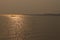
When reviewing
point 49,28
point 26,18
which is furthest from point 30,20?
point 49,28

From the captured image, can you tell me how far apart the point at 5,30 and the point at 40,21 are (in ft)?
0.84

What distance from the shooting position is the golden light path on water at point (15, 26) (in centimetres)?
71

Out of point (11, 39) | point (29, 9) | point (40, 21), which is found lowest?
point (11, 39)

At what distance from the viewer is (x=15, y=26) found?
72cm

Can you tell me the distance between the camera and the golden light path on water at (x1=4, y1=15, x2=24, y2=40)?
0.71 m

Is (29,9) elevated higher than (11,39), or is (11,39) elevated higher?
(29,9)

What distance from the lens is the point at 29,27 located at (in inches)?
28.2

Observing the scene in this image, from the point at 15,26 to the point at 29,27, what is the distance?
100mm

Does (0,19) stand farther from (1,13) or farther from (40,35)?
(40,35)

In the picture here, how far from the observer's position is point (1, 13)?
727 mm

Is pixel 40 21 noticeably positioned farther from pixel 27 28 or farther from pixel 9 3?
pixel 9 3

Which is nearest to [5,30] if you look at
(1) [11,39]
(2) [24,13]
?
(1) [11,39]

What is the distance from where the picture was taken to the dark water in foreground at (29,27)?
707mm

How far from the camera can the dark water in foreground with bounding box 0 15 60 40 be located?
71 centimetres
